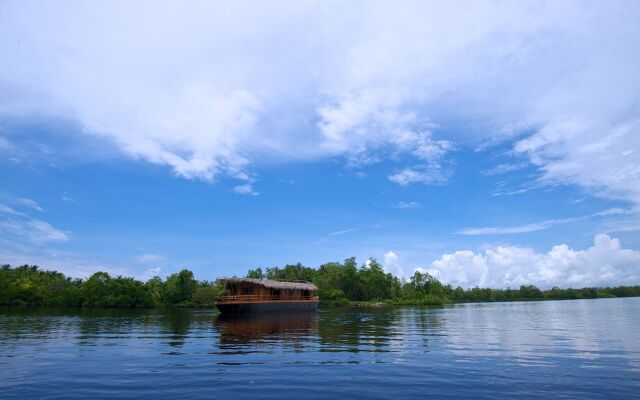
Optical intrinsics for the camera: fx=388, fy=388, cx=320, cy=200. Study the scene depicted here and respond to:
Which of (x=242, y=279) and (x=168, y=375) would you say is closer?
(x=168, y=375)

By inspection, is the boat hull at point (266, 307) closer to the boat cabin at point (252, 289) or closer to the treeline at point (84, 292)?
the boat cabin at point (252, 289)

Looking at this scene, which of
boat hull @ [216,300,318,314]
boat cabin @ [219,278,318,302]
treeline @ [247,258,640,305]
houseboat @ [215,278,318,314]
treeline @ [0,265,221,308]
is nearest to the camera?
boat hull @ [216,300,318,314]

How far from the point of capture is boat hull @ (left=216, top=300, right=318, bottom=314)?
5103cm

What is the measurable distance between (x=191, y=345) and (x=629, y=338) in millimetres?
27043

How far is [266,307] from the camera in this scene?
5588cm

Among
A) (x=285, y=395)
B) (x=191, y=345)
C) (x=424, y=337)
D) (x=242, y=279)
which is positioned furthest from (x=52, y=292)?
(x=285, y=395)

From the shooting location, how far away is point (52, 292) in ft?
293

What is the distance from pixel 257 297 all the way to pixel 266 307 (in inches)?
79.3

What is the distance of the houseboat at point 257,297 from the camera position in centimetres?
5138

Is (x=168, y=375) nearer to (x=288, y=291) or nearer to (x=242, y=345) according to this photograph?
(x=242, y=345)

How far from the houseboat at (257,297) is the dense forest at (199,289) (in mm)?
17513

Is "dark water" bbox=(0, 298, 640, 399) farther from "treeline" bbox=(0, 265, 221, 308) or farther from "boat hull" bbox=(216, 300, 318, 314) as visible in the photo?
"treeline" bbox=(0, 265, 221, 308)

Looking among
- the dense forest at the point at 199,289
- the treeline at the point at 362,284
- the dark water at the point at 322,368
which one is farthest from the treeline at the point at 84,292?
the dark water at the point at 322,368

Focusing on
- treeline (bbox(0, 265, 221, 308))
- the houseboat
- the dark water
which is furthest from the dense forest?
the dark water
